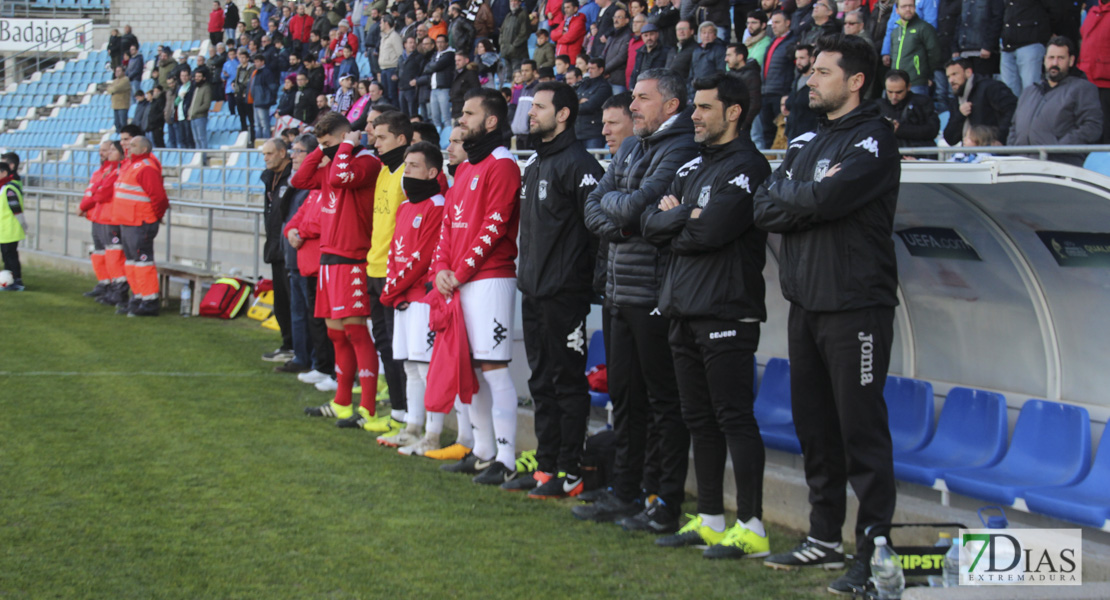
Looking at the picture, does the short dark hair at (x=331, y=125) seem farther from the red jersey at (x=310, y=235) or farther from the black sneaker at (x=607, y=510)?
the black sneaker at (x=607, y=510)

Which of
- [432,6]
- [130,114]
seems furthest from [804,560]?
[130,114]

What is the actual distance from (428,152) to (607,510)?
2.78 m

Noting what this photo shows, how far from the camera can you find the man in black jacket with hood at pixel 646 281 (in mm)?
5172

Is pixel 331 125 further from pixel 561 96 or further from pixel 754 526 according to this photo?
pixel 754 526

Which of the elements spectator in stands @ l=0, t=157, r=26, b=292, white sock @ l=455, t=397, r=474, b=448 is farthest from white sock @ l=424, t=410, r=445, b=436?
spectator in stands @ l=0, t=157, r=26, b=292

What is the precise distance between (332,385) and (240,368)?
1497 millimetres

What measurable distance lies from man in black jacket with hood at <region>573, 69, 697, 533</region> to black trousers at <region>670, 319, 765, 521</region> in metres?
0.28

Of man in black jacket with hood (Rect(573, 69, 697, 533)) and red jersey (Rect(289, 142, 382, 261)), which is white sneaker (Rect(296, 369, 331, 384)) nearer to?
red jersey (Rect(289, 142, 382, 261))

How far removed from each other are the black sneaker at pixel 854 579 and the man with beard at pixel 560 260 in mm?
2001

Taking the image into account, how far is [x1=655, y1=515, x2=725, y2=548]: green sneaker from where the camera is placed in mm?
4938

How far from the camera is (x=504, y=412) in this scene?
20.8 feet

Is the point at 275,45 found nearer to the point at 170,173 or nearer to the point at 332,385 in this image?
the point at 170,173

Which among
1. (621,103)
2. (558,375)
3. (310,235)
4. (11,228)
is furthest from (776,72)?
(11,228)

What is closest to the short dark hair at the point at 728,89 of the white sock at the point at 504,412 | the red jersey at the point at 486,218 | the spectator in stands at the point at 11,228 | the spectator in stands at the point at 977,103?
the red jersey at the point at 486,218
